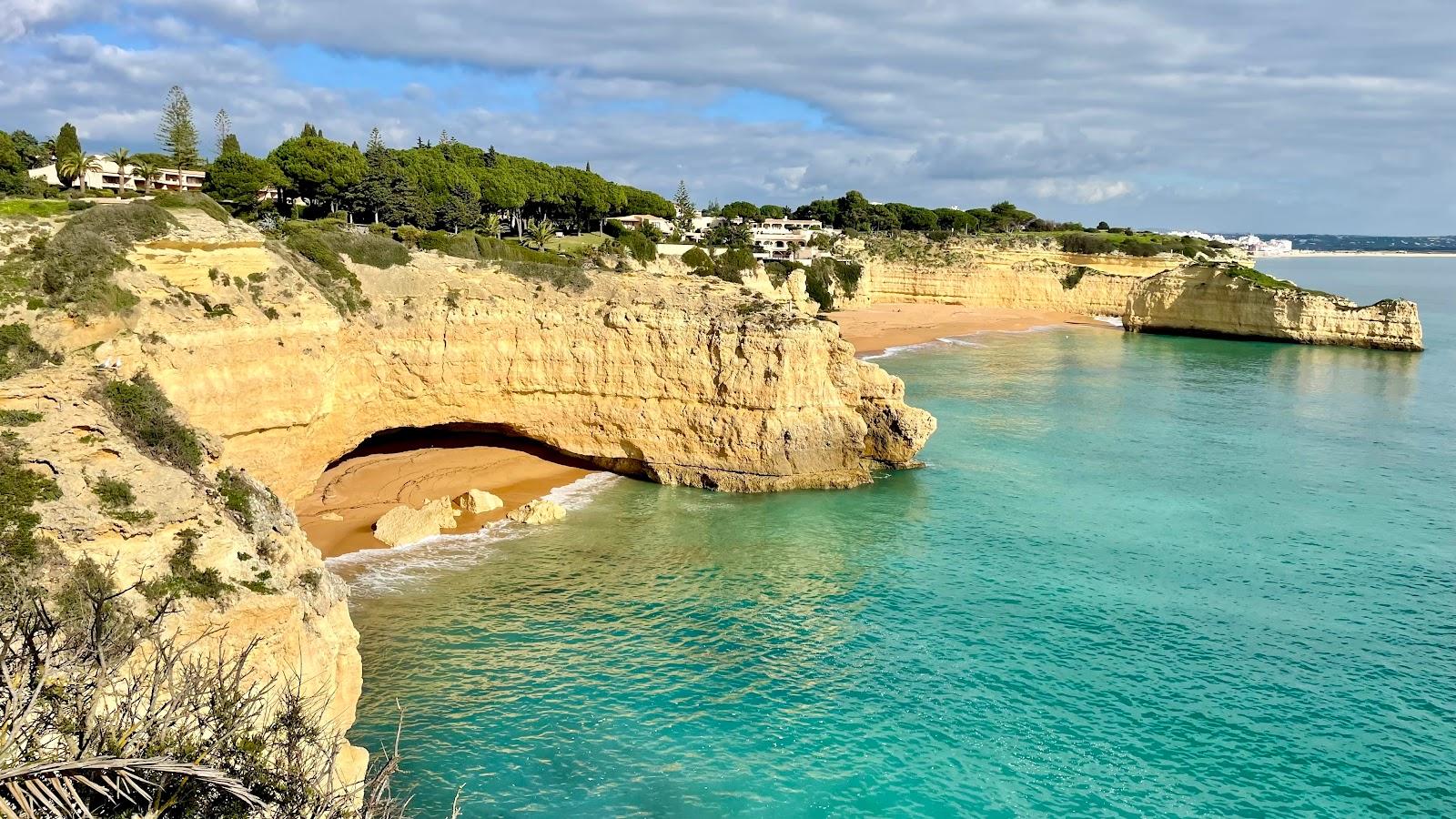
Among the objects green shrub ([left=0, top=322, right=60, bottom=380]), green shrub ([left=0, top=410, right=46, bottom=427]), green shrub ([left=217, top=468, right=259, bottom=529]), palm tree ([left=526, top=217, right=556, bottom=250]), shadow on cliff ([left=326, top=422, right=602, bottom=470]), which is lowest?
shadow on cliff ([left=326, top=422, right=602, bottom=470])

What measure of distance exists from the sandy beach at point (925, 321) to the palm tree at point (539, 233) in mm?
25459

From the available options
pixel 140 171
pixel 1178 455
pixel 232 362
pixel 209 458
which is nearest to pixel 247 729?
pixel 209 458

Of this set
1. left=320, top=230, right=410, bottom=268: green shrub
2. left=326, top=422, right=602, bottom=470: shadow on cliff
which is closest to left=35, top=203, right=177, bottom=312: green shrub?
left=320, top=230, right=410, bottom=268: green shrub

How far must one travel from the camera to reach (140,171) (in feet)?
186

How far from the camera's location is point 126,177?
56938mm

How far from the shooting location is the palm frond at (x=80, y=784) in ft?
21.0

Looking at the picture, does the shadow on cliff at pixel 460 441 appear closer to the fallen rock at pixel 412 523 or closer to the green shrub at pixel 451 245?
the fallen rock at pixel 412 523

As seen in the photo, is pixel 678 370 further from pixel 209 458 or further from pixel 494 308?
pixel 209 458

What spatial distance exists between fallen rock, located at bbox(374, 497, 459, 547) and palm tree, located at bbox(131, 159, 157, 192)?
3260cm

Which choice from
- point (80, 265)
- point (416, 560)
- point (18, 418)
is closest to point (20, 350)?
point (80, 265)

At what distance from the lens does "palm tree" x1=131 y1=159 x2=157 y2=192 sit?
5247 cm

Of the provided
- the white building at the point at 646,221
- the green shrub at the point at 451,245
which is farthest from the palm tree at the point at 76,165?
the white building at the point at 646,221

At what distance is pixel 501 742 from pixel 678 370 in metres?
18.8

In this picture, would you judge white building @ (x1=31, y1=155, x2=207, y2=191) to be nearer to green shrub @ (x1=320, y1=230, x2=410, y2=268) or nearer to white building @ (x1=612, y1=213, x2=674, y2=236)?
green shrub @ (x1=320, y1=230, x2=410, y2=268)
